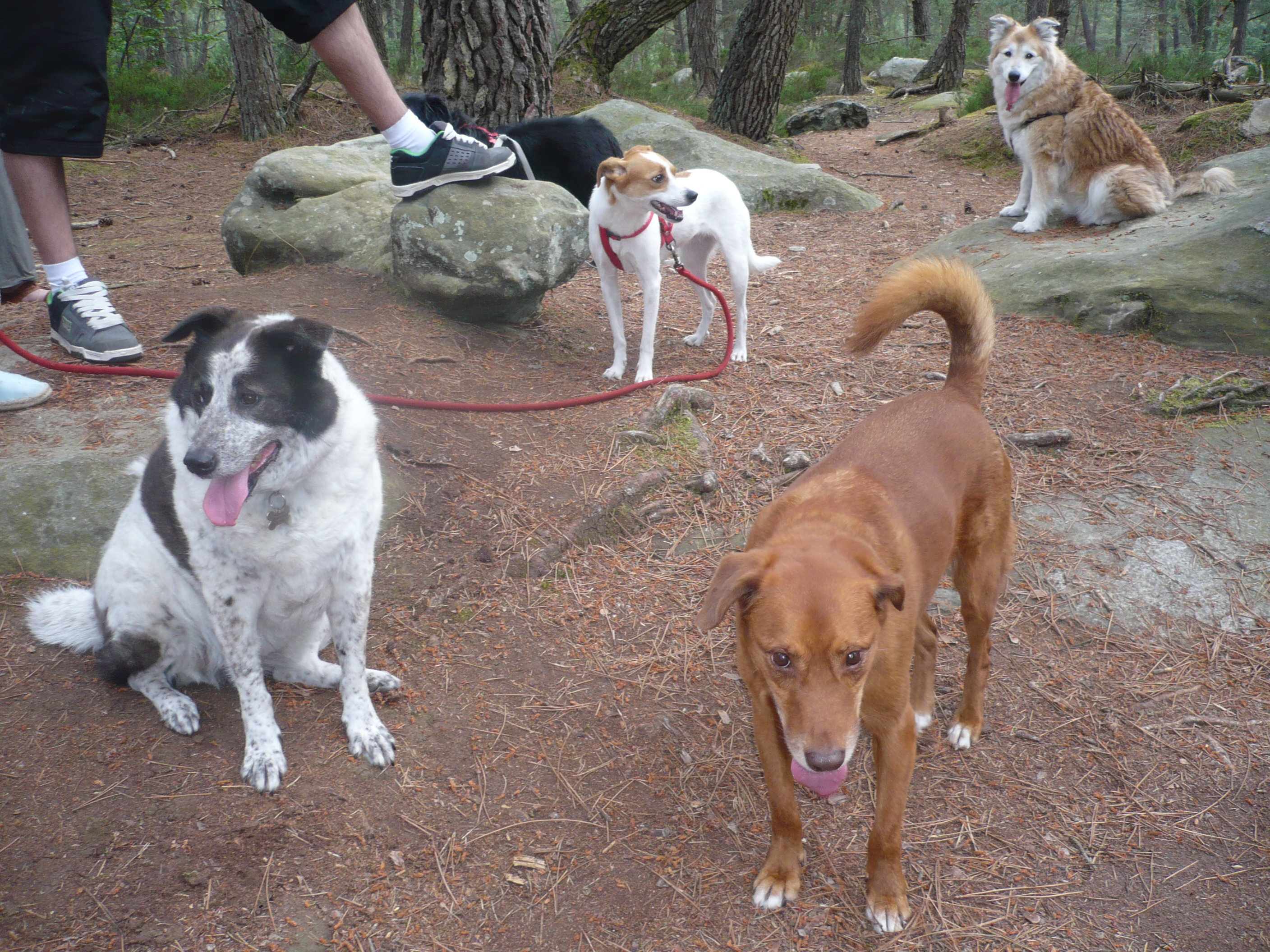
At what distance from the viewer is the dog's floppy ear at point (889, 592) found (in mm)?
2150

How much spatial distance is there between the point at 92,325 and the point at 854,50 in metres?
23.3

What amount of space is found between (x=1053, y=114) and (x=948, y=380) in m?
6.74

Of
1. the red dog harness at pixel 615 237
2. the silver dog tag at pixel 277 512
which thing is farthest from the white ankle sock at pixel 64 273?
the red dog harness at pixel 615 237

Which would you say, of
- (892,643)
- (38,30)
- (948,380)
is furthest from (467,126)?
(892,643)

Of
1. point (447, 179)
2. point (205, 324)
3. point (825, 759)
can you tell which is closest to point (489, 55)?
point (447, 179)

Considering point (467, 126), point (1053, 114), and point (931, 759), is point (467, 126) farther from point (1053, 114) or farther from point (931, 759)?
point (1053, 114)

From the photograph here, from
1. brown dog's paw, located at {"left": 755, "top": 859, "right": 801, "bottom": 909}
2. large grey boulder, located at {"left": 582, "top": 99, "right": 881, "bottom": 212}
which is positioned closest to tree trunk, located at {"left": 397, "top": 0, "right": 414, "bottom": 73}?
large grey boulder, located at {"left": 582, "top": 99, "right": 881, "bottom": 212}

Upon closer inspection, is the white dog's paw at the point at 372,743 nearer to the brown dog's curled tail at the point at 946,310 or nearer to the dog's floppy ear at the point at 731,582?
the dog's floppy ear at the point at 731,582

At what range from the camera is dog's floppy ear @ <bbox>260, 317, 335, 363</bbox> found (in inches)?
95.3

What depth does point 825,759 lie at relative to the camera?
6.63 feet

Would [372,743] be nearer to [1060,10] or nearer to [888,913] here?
[888,913]

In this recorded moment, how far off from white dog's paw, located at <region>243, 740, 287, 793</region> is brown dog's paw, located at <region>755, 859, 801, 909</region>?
1.54 meters

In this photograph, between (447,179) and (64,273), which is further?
(447,179)

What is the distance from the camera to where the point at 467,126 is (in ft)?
17.8
